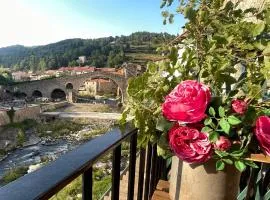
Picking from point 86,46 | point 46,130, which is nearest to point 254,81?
point 46,130

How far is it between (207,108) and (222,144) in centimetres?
14

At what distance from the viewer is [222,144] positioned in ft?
3.84

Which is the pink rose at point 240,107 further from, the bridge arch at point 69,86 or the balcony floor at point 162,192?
the bridge arch at point 69,86

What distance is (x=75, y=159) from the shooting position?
95 cm

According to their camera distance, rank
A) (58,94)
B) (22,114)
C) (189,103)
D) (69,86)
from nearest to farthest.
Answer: (189,103) < (22,114) < (69,86) < (58,94)

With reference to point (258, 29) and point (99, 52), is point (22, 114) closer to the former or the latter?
point (258, 29)

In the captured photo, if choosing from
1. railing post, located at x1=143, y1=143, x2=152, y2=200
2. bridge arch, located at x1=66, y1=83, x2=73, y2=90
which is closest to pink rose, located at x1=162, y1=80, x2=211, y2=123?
railing post, located at x1=143, y1=143, x2=152, y2=200

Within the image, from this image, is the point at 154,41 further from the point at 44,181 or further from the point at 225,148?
the point at 44,181

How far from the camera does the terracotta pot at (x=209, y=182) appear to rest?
127cm

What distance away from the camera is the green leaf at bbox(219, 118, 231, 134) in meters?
1.13

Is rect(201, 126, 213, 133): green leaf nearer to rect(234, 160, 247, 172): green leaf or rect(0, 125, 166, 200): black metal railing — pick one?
rect(234, 160, 247, 172): green leaf

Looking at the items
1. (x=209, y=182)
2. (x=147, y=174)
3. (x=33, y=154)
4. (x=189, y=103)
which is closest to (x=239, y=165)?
(x=209, y=182)

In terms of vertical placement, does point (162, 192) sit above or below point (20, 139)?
above

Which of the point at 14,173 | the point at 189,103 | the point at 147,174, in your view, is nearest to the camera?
the point at 189,103
